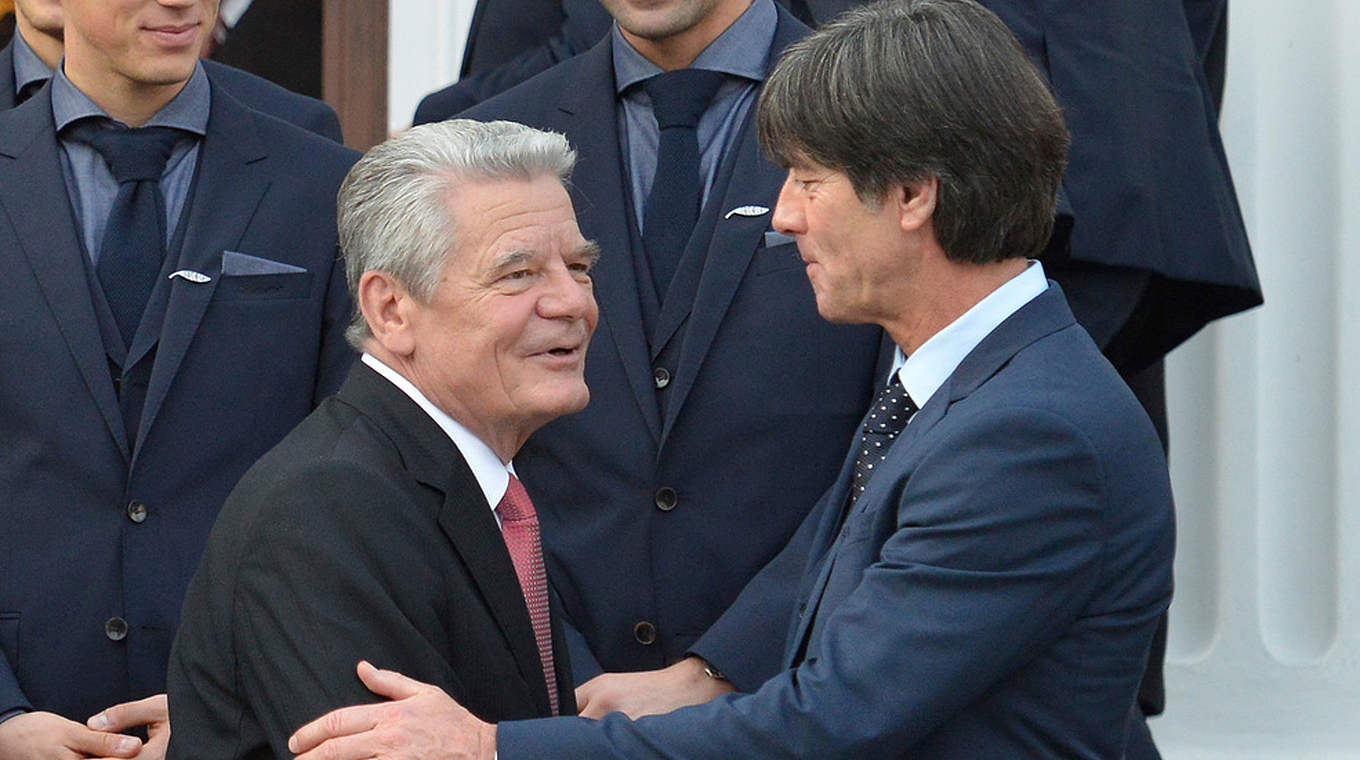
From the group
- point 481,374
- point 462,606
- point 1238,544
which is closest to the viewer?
point 462,606

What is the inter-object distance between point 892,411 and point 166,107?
140 cm

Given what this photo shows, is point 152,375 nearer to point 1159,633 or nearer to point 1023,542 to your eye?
point 1023,542

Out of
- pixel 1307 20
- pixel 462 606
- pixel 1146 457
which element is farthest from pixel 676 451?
pixel 1307 20

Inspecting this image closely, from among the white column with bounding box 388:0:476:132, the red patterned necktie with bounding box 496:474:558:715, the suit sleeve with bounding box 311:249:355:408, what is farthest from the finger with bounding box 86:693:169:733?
the white column with bounding box 388:0:476:132

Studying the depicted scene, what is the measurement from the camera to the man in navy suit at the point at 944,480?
2.26 m

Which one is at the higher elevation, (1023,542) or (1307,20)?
(1307,20)

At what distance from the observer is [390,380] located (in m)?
2.63

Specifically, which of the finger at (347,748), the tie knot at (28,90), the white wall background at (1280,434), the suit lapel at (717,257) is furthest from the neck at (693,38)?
the white wall background at (1280,434)

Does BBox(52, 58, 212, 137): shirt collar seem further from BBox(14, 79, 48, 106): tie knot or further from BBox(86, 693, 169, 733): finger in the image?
BBox(86, 693, 169, 733): finger

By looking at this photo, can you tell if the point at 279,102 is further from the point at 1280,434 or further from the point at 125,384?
the point at 1280,434

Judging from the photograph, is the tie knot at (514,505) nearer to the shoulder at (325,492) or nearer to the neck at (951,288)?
the shoulder at (325,492)

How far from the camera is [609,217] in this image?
3.24 metres

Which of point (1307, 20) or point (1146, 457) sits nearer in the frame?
point (1146, 457)

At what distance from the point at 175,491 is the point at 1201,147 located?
1809mm
